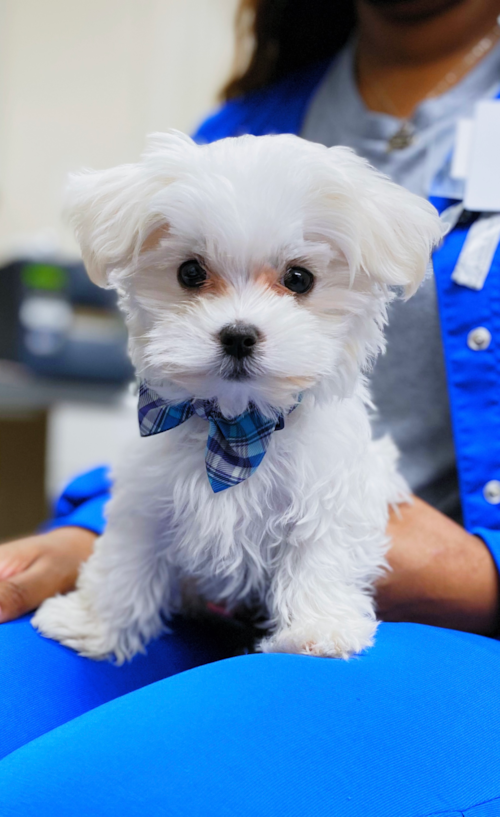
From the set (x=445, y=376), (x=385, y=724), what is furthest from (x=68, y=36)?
(x=385, y=724)

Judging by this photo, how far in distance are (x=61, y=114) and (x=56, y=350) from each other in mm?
1973

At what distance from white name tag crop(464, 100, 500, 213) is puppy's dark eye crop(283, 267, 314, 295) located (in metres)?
0.44

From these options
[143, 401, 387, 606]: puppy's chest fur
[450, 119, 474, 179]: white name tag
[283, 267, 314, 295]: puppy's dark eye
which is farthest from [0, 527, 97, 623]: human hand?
[450, 119, 474, 179]: white name tag

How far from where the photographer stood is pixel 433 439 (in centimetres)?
127

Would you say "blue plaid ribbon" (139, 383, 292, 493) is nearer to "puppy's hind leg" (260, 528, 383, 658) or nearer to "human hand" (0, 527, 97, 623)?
"puppy's hind leg" (260, 528, 383, 658)

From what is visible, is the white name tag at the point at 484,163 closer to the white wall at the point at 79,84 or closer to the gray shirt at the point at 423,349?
the gray shirt at the point at 423,349

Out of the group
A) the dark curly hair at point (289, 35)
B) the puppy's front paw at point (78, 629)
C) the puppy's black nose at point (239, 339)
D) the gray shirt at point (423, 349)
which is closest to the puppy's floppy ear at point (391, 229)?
the puppy's black nose at point (239, 339)

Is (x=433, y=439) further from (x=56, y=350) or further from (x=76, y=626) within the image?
(x=56, y=350)

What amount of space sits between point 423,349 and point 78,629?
733mm

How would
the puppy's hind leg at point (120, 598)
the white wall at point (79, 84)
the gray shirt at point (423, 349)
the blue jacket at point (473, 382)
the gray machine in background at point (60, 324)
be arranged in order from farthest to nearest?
the white wall at point (79, 84), the gray machine in background at point (60, 324), the gray shirt at point (423, 349), the blue jacket at point (473, 382), the puppy's hind leg at point (120, 598)

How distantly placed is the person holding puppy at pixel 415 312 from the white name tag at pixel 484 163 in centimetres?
3

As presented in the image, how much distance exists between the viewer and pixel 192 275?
0.85 meters

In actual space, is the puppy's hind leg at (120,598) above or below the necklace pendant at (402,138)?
below

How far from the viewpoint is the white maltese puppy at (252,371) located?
79cm
